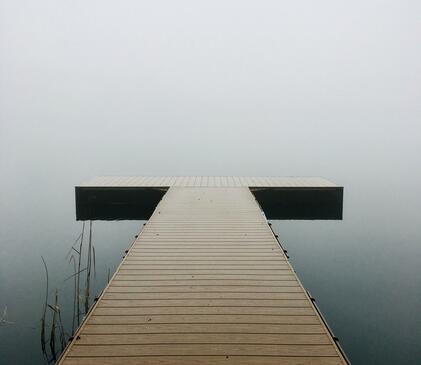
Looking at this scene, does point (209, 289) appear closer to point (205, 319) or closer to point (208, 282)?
point (208, 282)

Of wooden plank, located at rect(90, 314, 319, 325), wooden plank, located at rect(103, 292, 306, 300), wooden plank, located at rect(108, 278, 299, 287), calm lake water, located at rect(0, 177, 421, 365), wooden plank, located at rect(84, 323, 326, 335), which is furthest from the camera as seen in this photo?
calm lake water, located at rect(0, 177, 421, 365)

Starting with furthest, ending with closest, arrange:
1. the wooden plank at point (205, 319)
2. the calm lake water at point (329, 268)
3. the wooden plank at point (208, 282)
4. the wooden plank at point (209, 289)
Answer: the calm lake water at point (329, 268) < the wooden plank at point (208, 282) < the wooden plank at point (209, 289) < the wooden plank at point (205, 319)

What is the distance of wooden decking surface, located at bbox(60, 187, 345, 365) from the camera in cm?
222

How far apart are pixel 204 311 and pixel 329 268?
3.77 meters

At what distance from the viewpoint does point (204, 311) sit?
271cm

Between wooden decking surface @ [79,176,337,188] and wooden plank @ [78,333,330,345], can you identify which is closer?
wooden plank @ [78,333,330,345]

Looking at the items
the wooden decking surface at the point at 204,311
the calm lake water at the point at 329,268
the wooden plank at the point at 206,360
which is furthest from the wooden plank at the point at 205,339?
the calm lake water at the point at 329,268

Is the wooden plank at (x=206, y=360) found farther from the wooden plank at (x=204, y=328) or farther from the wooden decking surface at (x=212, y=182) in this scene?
the wooden decking surface at (x=212, y=182)

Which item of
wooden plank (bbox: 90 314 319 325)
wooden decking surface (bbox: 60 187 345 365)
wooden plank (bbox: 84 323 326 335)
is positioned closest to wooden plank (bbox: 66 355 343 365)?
wooden decking surface (bbox: 60 187 345 365)

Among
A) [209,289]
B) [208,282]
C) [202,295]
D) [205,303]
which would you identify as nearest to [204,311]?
[205,303]

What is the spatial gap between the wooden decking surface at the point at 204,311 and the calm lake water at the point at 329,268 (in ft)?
4.13

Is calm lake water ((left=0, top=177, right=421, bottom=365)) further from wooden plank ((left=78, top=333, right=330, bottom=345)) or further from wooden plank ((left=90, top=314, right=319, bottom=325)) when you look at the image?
wooden plank ((left=78, top=333, right=330, bottom=345))

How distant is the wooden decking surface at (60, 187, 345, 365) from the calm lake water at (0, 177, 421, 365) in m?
1.26

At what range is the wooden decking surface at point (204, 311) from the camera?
2.22 metres
